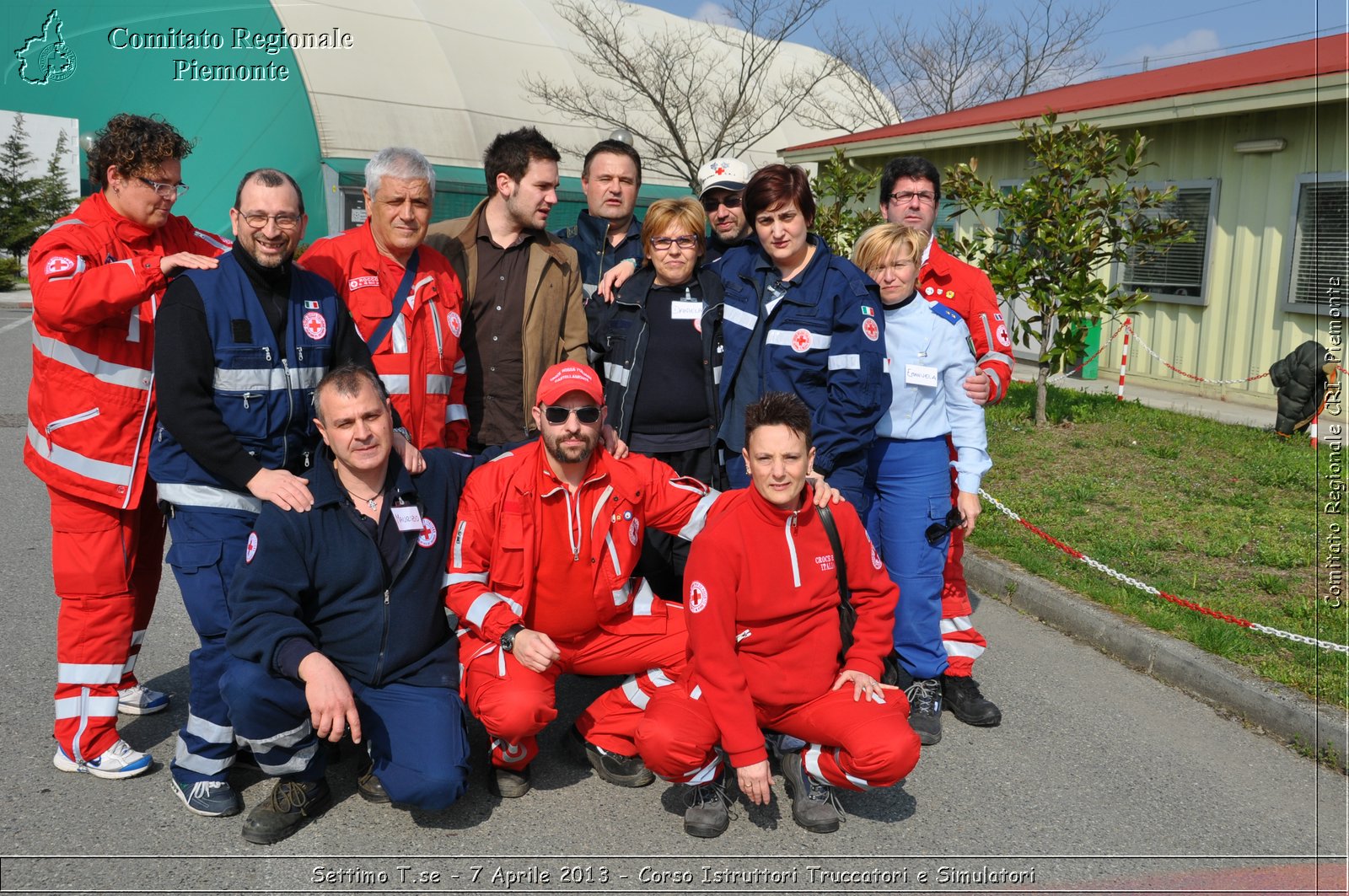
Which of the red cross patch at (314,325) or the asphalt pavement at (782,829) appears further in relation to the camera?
the red cross patch at (314,325)

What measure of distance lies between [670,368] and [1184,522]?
4673 millimetres

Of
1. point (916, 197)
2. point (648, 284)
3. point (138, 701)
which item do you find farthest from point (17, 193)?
point (916, 197)

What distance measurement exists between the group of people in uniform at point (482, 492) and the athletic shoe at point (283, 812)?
1cm

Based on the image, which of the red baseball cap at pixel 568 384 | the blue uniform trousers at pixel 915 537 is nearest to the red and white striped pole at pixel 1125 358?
the blue uniform trousers at pixel 915 537

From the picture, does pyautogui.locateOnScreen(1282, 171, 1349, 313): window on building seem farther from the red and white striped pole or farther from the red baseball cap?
the red baseball cap

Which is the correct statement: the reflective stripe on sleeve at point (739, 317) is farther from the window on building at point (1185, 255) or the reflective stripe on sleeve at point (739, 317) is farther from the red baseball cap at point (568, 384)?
the window on building at point (1185, 255)

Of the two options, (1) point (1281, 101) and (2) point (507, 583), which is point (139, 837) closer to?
(2) point (507, 583)

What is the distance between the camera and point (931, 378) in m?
4.39

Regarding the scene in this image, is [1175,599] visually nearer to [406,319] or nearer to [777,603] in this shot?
[777,603]

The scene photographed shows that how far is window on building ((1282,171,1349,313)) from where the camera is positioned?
10.9 m

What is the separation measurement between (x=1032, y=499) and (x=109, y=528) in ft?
20.7

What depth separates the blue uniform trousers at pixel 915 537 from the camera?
4406mm

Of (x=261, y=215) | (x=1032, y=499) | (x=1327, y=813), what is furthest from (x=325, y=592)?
(x=1032, y=499)

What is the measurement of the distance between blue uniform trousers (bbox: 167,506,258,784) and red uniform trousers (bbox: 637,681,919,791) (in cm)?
146
